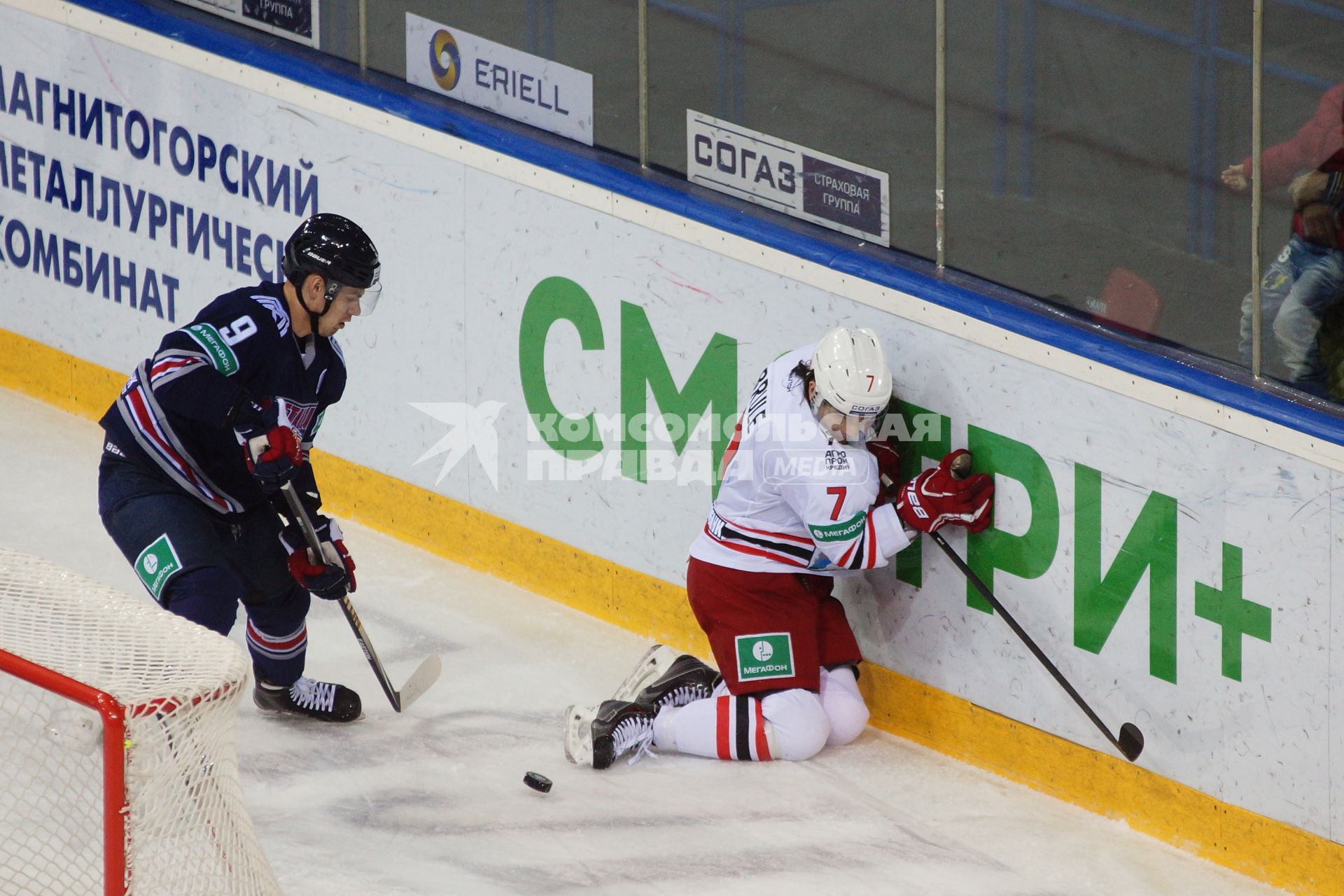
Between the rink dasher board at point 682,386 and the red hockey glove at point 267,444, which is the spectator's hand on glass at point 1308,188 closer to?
the rink dasher board at point 682,386

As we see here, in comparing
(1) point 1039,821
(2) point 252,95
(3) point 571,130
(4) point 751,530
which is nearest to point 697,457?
(4) point 751,530

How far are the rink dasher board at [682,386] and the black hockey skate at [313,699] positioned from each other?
0.93 meters

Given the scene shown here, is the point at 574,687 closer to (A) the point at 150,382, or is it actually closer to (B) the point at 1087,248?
(A) the point at 150,382

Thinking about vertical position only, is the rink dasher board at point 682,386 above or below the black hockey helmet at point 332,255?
below

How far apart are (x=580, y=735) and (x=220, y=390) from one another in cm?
117

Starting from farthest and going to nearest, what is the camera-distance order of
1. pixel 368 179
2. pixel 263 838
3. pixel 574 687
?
pixel 368 179 → pixel 574 687 → pixel 263 838

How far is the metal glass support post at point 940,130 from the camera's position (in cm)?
479

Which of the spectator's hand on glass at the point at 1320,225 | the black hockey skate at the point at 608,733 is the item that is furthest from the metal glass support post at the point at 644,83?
the spectator's hand on glass at the point at 1320,225

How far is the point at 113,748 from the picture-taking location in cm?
Answer: 320

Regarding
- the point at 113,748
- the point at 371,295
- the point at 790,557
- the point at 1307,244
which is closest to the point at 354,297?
the point at 371,295

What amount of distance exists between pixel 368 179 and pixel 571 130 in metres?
0.68

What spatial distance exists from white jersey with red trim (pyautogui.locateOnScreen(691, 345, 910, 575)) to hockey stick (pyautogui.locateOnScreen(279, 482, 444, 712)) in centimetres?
72

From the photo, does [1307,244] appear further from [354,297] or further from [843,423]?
[354,297]

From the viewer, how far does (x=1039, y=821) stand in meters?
4.68
